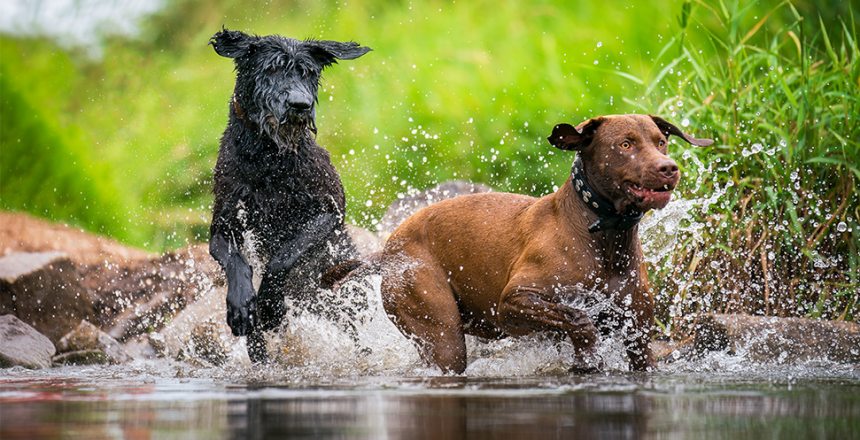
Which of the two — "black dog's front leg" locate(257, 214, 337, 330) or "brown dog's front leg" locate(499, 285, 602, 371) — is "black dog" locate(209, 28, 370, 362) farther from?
"brown dog's front leg" locate(499, 285, 602, 371)

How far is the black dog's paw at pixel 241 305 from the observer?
5.56 meters

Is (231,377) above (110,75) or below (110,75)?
below

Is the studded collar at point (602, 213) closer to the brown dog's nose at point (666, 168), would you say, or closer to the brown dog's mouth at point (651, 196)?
the brown dog's mouth at point (651, 196)

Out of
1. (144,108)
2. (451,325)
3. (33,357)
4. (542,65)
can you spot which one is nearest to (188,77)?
(144,108)

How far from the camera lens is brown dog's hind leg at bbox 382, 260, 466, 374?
4988 mm

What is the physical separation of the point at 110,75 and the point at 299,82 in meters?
7.06

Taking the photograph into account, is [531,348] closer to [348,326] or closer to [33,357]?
[348,326]

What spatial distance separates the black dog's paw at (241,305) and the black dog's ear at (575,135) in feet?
7.12

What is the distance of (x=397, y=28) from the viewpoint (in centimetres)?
1159

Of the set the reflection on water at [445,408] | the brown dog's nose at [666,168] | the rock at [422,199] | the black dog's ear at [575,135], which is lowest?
the reflection on water at [445,408]

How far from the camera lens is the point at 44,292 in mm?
7641

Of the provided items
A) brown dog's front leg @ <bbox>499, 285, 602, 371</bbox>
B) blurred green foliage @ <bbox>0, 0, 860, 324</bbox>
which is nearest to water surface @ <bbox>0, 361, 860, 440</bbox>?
brown dog's front leg @ <bbox>499, 285, 602, 371</bbox>

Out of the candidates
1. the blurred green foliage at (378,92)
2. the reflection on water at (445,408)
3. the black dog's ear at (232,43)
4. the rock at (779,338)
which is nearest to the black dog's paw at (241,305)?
the reflection on water at (445,408)

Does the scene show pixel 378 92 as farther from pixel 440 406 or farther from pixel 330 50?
pixel 440 406
